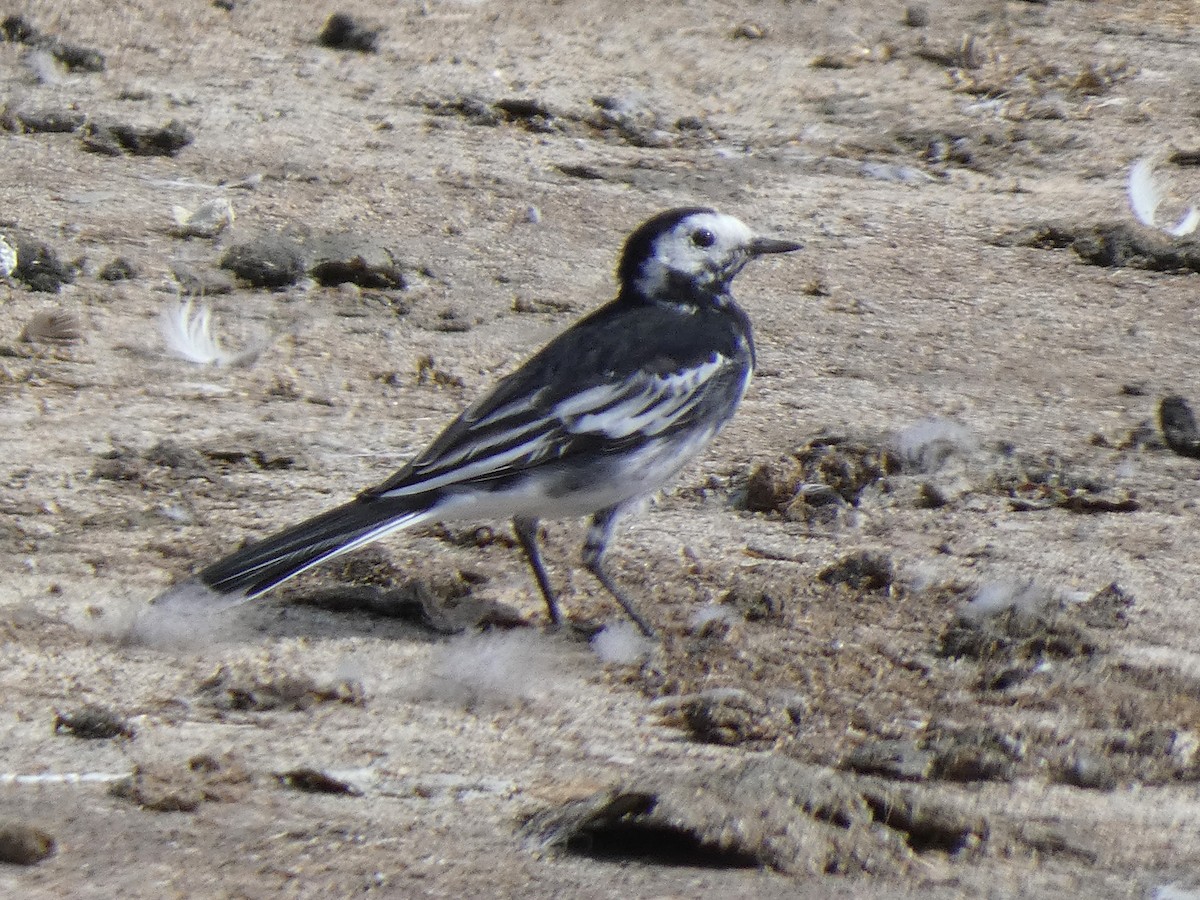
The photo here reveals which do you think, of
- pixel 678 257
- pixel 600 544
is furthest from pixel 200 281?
pixel 600 544

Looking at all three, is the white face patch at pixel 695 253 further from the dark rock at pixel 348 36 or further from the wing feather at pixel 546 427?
the dark rock at pixel 348 36

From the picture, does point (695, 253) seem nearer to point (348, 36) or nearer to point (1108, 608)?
point (1108, 608)

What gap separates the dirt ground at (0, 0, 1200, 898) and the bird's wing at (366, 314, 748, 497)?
0.42 metres

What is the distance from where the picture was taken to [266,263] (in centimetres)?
773

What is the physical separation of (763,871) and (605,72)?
6612mm

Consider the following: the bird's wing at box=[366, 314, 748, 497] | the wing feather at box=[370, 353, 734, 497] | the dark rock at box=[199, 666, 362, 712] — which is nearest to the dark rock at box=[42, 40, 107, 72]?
the bird's wing at box=[366, 314, 748, 497]

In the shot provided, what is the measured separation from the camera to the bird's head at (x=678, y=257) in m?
6.20

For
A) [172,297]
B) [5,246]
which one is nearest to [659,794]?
[172,297]

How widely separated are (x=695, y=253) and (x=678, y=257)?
0.21 ft

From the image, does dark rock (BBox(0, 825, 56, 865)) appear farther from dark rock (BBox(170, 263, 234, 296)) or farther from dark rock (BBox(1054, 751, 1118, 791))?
dark rock (BBox(170, 263, 234, 296))

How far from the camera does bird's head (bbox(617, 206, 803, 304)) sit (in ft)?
20.3

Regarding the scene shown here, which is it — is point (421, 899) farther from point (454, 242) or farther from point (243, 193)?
point (243, 193)

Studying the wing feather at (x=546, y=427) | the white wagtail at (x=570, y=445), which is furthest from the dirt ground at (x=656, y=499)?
the wing feather at (x=546, y=427)

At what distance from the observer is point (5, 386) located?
6.75 m
